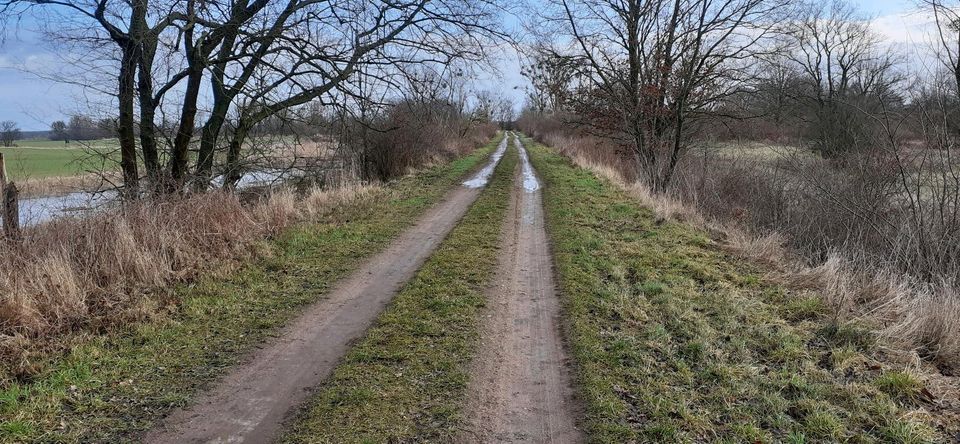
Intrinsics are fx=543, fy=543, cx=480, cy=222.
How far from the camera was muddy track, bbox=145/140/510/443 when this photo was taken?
3.33 meters

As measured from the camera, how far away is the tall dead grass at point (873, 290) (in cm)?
458

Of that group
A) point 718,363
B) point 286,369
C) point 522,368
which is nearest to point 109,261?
point 286,369

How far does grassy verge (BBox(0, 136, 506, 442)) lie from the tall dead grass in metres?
5.51

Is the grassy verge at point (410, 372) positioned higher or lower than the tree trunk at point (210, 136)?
lower

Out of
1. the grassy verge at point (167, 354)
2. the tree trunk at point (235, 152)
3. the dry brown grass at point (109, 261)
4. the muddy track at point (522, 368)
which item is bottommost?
the muddy track at point (522, 368)

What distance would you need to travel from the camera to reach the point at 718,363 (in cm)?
425

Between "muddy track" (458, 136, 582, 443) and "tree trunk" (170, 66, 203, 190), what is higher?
"tree trunk" (170, 66, 203, 190)

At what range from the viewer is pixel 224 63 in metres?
11.0

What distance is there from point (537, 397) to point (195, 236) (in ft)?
17.5

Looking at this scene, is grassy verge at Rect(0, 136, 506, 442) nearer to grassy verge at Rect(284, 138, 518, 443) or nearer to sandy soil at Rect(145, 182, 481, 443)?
sandy soil at Rect(145, 182, 481, 443)

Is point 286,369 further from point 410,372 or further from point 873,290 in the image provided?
point 873,290

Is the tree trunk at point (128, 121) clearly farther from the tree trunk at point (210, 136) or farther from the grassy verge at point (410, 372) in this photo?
the grassy verge at point (410, 372)

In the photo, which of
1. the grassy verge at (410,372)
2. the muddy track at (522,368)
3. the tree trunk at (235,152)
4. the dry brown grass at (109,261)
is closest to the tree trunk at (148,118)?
the tree trunk at (235,152)

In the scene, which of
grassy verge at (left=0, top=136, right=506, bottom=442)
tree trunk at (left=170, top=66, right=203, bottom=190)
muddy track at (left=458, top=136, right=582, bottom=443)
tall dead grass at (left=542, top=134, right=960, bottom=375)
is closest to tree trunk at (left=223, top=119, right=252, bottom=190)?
tree trunk at (left=170, top=66, right=203, bottom=190)
